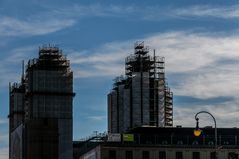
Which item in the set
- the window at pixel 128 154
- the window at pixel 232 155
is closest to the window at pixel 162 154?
the window at pixel 128 154

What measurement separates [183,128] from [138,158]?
50.3 feet

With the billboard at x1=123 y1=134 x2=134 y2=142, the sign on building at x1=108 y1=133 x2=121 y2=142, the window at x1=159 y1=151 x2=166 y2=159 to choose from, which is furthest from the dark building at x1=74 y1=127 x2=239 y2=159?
the sign on building at x1=108 y1=133 x2=121 y2=142

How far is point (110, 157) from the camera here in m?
132

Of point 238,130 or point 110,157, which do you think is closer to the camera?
point 110,157

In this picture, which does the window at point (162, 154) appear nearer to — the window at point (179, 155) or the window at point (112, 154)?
the window at point (179, 155)

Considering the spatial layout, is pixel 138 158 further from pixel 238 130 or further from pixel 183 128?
pixel 238 130

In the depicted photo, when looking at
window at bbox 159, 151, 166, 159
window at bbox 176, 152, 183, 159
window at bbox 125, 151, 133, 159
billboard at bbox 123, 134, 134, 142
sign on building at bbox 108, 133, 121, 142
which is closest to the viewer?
window at bbox 125, 151, 133, 159

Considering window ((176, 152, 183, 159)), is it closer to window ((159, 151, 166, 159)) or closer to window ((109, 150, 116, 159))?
window ((159, 151, 166, 159))

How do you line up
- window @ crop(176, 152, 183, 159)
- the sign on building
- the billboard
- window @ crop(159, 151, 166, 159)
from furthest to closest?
the sign on building < the billboard < window @ crop(176, 152, 183, 159) < window @ crop(159, 151, 166, 159)

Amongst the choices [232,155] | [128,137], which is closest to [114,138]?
[128,137]

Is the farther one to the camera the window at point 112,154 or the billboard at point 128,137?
the billboard at point 128,137

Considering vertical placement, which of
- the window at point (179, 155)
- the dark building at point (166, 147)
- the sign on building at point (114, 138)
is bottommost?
the window at point (179, 155)

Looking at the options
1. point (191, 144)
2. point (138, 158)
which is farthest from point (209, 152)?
point (138, 158)

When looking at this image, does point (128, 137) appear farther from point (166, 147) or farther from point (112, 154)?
point (166, 147)
